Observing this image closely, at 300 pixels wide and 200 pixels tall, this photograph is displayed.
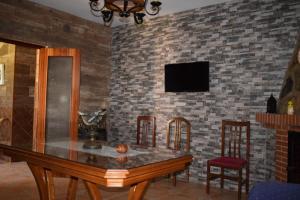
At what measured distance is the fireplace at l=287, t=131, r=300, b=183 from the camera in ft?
10.2

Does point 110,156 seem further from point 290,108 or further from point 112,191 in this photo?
point 290,108

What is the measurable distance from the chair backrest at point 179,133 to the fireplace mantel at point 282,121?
1.20m

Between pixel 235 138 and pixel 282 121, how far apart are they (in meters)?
0.92

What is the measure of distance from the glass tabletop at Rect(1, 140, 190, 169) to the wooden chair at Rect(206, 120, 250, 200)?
153cm

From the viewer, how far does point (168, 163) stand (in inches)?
80.5

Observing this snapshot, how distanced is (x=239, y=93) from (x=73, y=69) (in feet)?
8.66

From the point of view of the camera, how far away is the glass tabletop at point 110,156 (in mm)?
1857

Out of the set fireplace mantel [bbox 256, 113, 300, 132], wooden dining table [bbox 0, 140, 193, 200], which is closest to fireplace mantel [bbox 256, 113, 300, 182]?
fireplace mantel [bbox 256, 113, 300, 132]

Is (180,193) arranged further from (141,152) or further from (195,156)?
(141,152)

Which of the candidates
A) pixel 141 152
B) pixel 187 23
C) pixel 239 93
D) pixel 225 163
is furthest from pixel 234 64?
pixel 141 152

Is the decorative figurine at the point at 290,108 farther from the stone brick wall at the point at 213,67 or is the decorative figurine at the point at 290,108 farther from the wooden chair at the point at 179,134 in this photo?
the wooden chair at the point at 179,134

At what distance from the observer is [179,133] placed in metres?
4.47

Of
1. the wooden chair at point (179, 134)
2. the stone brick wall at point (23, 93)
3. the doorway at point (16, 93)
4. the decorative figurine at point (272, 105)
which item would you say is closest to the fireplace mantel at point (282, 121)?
the decorative figurine at point (272, 105)

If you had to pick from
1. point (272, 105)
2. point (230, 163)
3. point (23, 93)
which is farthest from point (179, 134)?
point (23, 93)
